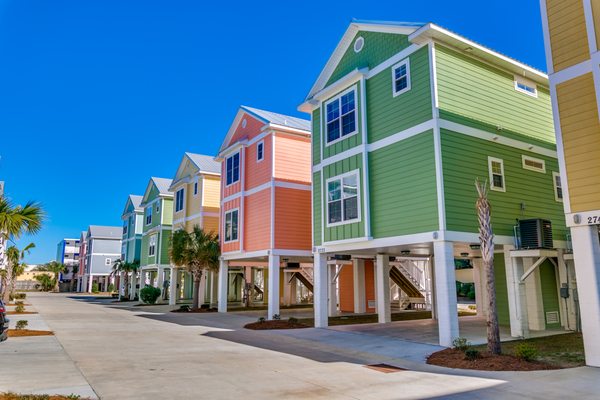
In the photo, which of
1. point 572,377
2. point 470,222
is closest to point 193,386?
point 572,377

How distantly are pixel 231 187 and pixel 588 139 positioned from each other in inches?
745

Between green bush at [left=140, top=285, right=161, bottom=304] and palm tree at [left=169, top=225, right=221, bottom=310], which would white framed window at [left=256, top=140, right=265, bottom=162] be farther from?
green bush at [left=140, top=285, right=161, bottom=304]

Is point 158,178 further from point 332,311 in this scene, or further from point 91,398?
point 91,398

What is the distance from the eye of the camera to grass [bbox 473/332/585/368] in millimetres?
10938

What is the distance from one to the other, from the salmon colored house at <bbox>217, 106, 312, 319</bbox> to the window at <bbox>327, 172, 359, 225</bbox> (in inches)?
180

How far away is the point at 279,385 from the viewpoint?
844 cm

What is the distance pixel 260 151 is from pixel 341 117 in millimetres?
6755

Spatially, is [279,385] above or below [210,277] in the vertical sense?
below

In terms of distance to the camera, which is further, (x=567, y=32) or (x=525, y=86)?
(x=525, y=86)

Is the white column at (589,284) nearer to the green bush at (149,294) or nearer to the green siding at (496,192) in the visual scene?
the green siding at (496,192)

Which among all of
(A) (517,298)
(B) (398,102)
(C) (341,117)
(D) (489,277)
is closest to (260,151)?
(C) (341,117)

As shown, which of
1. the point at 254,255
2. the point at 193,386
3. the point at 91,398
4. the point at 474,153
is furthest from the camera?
the point at 254,255

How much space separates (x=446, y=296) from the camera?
13.4m

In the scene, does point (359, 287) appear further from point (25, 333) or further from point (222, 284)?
point (25, 333)
